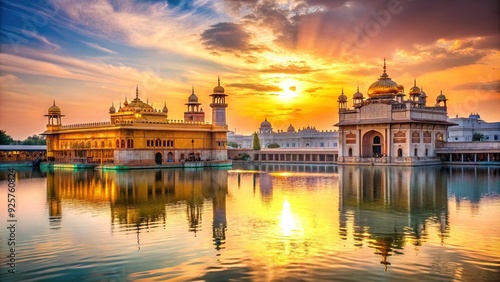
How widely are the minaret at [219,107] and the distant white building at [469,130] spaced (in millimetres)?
33770

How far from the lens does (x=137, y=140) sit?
137 ft

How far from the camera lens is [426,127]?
45.9 metres

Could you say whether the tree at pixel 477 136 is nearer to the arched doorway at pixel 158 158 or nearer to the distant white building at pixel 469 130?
the distant white building at pixel 469 130

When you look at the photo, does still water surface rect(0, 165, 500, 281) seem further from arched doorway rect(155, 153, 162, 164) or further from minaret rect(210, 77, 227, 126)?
minaret rect(210, 77, 227, 126)

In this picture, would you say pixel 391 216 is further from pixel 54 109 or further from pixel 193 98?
pixel 193 98

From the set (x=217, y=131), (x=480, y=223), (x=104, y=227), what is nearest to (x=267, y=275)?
(x=104, y=227)

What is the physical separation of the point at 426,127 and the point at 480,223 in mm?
35092

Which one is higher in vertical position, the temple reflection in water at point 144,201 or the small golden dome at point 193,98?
the small golden dome at point 193,98

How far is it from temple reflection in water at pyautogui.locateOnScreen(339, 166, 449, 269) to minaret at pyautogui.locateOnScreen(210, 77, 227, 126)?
36507 mm

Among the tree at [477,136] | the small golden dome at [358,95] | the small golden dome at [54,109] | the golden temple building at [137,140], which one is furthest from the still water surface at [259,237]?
the tree at [477,136]

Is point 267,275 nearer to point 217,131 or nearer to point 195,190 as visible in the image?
point 195,190

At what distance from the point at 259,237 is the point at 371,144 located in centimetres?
3874

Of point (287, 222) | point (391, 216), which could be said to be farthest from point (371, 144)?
point (287, 222)

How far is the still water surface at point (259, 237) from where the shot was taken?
844cm
